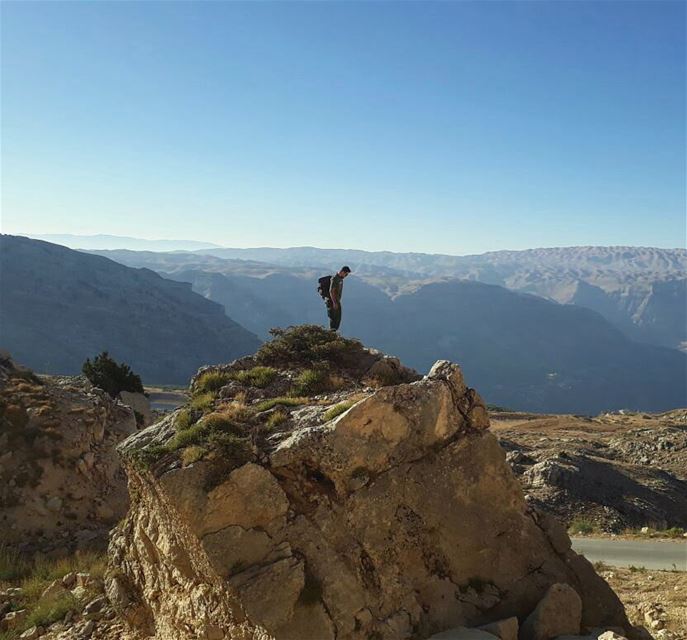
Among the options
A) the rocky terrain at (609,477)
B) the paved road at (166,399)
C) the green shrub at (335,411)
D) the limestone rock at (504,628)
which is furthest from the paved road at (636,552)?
the paved road at (166,399)

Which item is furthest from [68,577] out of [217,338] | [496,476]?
[217,338]

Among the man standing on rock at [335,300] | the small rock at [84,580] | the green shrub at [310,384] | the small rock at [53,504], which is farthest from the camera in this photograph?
the small rock at [53,504]

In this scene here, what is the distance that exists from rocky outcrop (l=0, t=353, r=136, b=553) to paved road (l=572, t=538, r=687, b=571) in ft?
55.8

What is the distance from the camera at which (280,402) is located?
36.4ft

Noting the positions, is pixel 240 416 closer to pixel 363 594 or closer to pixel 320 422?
pixel 320 422

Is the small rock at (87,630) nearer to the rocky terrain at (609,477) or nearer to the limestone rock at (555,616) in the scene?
the limestone rock at (555,616)

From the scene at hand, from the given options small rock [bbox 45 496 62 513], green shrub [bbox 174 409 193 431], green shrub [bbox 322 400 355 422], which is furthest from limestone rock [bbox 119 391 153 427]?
green shrub [bbox 322 400 355 422]

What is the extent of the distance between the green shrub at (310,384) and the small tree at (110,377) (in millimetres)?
26575

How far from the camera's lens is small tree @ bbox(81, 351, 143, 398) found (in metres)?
35.9

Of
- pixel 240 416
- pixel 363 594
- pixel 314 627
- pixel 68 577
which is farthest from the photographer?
pixel 68 577

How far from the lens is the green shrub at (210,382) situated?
41.2 ft

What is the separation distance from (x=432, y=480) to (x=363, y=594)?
84.8 inches

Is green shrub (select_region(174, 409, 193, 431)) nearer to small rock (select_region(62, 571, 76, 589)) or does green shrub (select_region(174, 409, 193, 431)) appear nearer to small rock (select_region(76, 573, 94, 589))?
small rock (select_region(76, 573, 94, 589))

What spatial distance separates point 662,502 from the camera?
1202 inches
